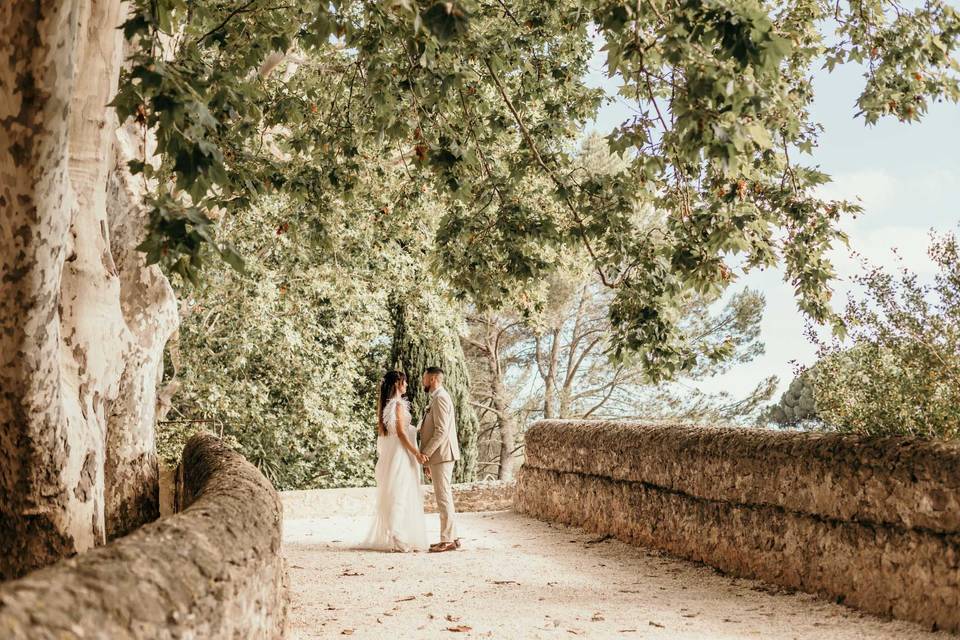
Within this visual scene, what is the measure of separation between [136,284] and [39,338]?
3.24m

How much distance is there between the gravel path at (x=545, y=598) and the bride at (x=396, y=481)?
36cm

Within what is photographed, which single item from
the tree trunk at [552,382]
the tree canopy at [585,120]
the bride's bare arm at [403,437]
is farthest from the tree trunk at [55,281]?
the tree trunk at [552,382]

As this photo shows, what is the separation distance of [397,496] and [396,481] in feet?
0.64

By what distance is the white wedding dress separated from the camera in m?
10.4

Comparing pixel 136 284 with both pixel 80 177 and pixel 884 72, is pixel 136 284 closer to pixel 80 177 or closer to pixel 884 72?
pixel 80 177

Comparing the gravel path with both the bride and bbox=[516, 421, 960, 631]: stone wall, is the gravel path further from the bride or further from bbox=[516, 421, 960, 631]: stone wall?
the bride

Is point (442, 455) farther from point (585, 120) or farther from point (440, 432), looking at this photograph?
point (585, 120)

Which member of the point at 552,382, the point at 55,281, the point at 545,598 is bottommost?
the point at 545,598

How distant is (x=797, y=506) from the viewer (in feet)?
23.2

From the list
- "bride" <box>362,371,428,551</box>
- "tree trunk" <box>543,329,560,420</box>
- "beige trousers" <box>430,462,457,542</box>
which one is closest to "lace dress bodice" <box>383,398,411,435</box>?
"bride" <box>362,371,428,551</box>

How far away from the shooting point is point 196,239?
4.15 meters

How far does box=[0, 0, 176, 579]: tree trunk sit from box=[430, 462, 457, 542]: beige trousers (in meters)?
5.06

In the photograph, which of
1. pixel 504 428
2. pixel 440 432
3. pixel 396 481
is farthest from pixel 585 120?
pixel 504 428

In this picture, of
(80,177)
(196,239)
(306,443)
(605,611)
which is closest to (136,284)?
(80,177)
